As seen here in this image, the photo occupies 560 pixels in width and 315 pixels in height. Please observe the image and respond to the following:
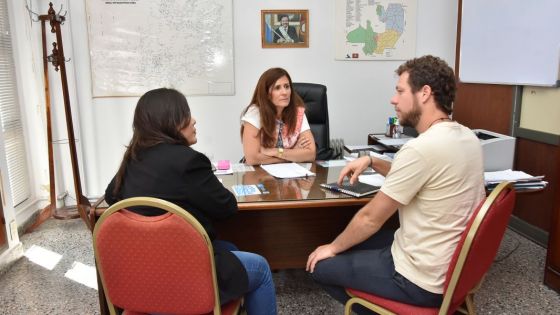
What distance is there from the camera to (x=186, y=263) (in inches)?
46.7

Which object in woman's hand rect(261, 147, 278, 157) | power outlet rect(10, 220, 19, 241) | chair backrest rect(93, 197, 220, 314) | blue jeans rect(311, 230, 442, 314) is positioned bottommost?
power outlet rect(10, 220, 19, 241)

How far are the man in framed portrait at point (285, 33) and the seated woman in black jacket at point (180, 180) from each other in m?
2.32

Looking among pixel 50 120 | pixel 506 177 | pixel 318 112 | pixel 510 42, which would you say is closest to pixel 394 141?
pixel 318 112

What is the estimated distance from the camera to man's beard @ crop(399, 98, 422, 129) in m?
1.43

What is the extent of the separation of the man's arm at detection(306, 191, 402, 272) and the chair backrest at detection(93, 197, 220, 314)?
0.45 meters

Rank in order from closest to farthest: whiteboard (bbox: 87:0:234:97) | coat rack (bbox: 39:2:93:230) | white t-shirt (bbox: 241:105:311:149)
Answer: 1. white t-shirt (bbox: 241:105:311:149)
2. coat rack (bbox: 39:2:93:230)
3. whiteboard (bbox: 87:0:234:97)

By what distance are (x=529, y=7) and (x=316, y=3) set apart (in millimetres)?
1585

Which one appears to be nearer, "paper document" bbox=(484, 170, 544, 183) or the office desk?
"paper document" bbox=(484, 170, 544, 183)

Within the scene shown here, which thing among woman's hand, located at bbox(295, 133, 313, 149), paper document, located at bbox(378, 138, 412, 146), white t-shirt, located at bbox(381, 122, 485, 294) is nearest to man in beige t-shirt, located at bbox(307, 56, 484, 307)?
white t-shirt, located at bbox(381, 122, 485, 294)

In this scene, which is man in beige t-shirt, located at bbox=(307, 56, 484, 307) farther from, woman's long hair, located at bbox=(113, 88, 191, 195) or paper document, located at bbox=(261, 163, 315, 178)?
woman's long hair, located at bbox=(113, 88, 191, 195)

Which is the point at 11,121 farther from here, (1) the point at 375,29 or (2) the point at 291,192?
(1) the point at 375,29

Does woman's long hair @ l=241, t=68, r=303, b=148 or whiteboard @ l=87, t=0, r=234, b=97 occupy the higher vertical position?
whiteboard @ l=87, t=0, r=234, b=97

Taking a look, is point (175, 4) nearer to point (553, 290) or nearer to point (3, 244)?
point (3, 244)

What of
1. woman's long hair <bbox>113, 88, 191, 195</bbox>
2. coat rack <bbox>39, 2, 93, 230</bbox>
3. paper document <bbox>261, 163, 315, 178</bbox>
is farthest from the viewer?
coat rack <bbox>39, 2, 93, 230</bbox>
